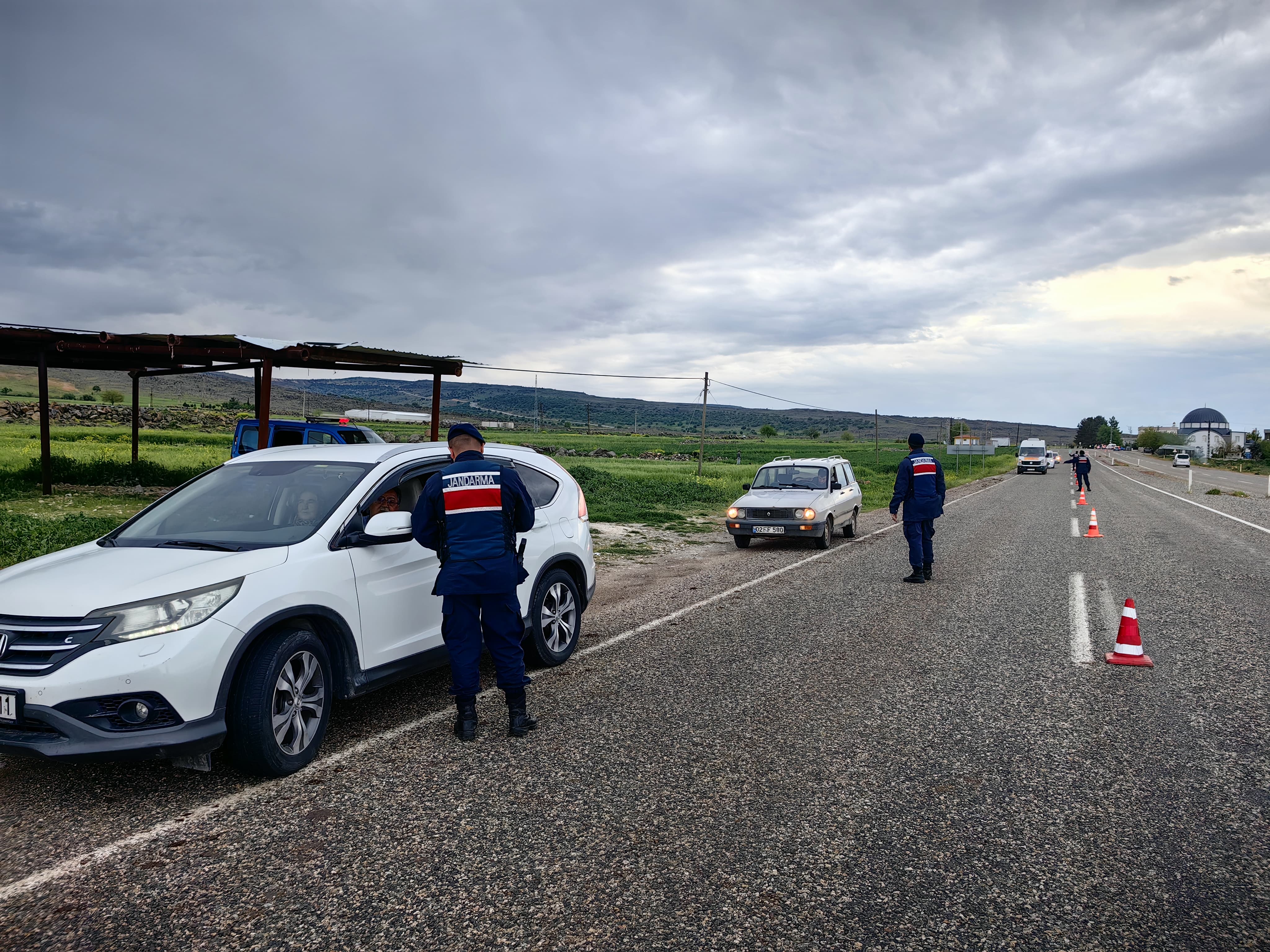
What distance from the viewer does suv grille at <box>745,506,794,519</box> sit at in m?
13.8


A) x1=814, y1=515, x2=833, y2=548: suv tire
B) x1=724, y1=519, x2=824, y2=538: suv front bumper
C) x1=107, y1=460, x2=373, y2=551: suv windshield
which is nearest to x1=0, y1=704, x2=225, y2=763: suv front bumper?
x1=107, y1=460, x2=373, y2=551: suv windshield

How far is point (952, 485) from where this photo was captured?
4306 cm

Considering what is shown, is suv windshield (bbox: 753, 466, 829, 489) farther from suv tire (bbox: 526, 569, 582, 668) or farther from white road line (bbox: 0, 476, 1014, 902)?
white road line (bbox: 0, 476, 1014, 902)

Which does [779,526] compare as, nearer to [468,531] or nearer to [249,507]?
[468,531]

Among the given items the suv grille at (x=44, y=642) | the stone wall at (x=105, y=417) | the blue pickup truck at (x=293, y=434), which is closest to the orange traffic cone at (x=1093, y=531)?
the blue pickup truck at (x=293, y=434)

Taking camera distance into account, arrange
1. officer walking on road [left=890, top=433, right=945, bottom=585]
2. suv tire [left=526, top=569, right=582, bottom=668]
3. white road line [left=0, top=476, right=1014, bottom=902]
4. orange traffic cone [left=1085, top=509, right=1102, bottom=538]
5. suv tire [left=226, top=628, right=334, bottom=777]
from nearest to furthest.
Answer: white road line [left=0, top=476, right=1014, bottom=902], suv tire [left=226, top=628, right=334, bottom=777], suv tire [left=526, top=569, right=582, bottom=668], officer walking on road [left=890, top=433, right=945, bottom=585], orange traffic cone [left=1085, top=509, right=1102, bottom=538]

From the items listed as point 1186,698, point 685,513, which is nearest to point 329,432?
point 685,513

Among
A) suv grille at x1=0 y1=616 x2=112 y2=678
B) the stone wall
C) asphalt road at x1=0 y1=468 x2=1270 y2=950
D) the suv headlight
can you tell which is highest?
the stone wall

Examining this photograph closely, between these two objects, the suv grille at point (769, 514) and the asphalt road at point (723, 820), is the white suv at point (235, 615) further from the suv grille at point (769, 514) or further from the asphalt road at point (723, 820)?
the suv grille at point (769, 514)

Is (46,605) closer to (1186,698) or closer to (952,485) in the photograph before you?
(1186,698)

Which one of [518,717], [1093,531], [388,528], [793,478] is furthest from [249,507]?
[1093,531]

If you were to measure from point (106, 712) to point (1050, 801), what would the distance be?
444 centimetres

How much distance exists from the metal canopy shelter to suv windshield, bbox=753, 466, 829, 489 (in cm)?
683

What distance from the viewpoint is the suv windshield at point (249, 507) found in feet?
15.4
